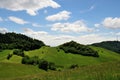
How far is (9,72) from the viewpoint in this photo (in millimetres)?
81438

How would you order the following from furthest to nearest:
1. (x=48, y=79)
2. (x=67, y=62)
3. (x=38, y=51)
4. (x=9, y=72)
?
(x=38, y=51)
(x=67, y=62)
(x=9, y=72)
(x=48, y=79)

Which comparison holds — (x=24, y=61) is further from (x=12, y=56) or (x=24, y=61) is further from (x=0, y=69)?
(x=0, y=69)

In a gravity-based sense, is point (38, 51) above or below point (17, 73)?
above

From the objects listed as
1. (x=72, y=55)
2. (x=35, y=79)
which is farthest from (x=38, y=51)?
(x=35, y=79)

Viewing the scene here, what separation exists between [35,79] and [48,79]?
1502 millimetres


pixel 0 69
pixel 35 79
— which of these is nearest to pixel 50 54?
pixel 0 69

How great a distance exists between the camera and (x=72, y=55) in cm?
19912

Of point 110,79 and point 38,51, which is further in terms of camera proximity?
point 38,51

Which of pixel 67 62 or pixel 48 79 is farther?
pixel 67 62

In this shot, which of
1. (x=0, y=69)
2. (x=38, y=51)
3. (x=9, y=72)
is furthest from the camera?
(x=38, y=51)

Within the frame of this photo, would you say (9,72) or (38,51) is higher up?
(38,51)

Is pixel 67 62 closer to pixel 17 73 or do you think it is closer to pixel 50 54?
pixel 50 54

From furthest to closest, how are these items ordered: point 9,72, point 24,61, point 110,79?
point 24,61
point 9,72
point 110,79

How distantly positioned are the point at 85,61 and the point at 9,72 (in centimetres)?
11162
